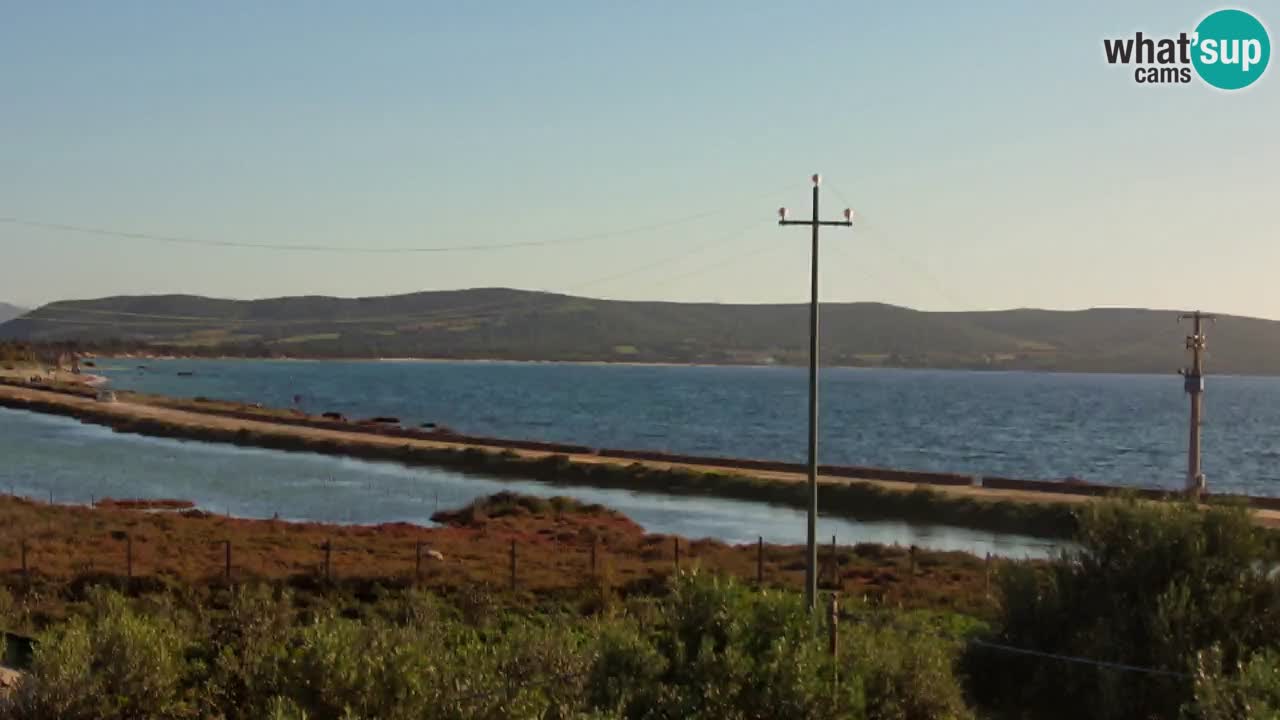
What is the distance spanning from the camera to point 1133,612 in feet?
59.8

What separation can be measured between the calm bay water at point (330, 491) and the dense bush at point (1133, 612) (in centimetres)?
2566

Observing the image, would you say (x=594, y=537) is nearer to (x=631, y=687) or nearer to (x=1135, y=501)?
(x=1135, y=501)

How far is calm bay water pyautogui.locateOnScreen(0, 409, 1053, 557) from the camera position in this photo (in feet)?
178

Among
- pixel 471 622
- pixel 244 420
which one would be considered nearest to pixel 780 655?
pixel 471 622

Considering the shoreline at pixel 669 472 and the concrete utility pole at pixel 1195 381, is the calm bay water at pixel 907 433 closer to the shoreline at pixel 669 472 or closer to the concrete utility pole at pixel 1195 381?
the shoreline at pixel 669 472

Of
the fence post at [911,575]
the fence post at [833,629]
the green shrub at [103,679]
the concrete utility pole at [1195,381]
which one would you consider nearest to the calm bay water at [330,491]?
the fence post at [911,575]

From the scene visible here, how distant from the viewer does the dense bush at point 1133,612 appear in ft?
56.2

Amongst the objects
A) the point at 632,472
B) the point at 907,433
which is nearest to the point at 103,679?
the point at 632,472

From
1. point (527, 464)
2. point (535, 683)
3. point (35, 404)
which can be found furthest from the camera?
point (35, 404)

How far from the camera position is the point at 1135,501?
2009cm

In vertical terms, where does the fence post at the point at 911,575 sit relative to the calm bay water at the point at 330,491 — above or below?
above

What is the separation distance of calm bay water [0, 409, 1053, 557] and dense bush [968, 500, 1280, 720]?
2566cm

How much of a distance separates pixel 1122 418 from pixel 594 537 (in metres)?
155

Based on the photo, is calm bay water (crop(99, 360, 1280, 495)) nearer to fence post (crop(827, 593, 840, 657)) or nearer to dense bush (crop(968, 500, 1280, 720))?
dense bush (crop(968, 500, 1280, 720))
